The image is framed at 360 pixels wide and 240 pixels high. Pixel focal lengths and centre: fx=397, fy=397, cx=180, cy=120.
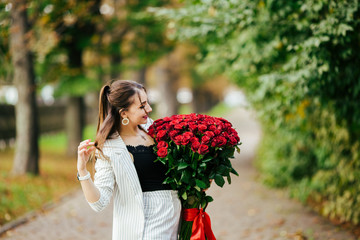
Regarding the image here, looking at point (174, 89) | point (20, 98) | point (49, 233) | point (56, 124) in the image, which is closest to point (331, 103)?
point (49, 233)

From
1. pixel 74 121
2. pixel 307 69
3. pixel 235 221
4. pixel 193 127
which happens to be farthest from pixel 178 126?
pixel 74 121

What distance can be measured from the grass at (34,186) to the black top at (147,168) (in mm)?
4562

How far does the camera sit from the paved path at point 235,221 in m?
6.10

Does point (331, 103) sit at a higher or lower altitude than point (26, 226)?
higher

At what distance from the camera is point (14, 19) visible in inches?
365

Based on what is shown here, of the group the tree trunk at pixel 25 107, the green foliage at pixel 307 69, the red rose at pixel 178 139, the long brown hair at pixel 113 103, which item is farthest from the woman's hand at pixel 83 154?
the tree trunk at pixel 25 107

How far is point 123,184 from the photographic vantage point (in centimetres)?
280

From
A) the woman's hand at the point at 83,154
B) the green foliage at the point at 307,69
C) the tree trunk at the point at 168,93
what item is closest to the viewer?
the woman's hand at the point at 83,154

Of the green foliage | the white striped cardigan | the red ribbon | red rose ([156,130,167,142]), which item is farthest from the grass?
red rose ([156,130,167,142])

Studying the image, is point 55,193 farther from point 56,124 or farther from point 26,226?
point 56,124

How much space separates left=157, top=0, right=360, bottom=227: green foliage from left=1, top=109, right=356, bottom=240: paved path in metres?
0.40

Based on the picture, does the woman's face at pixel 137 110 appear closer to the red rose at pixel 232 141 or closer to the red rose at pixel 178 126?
the red rose at pixel 178 126

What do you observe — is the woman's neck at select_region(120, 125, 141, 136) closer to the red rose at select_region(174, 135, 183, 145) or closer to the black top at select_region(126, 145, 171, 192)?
the black top at select_region(126, 145, 171, 192)

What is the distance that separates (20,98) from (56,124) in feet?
43.7
